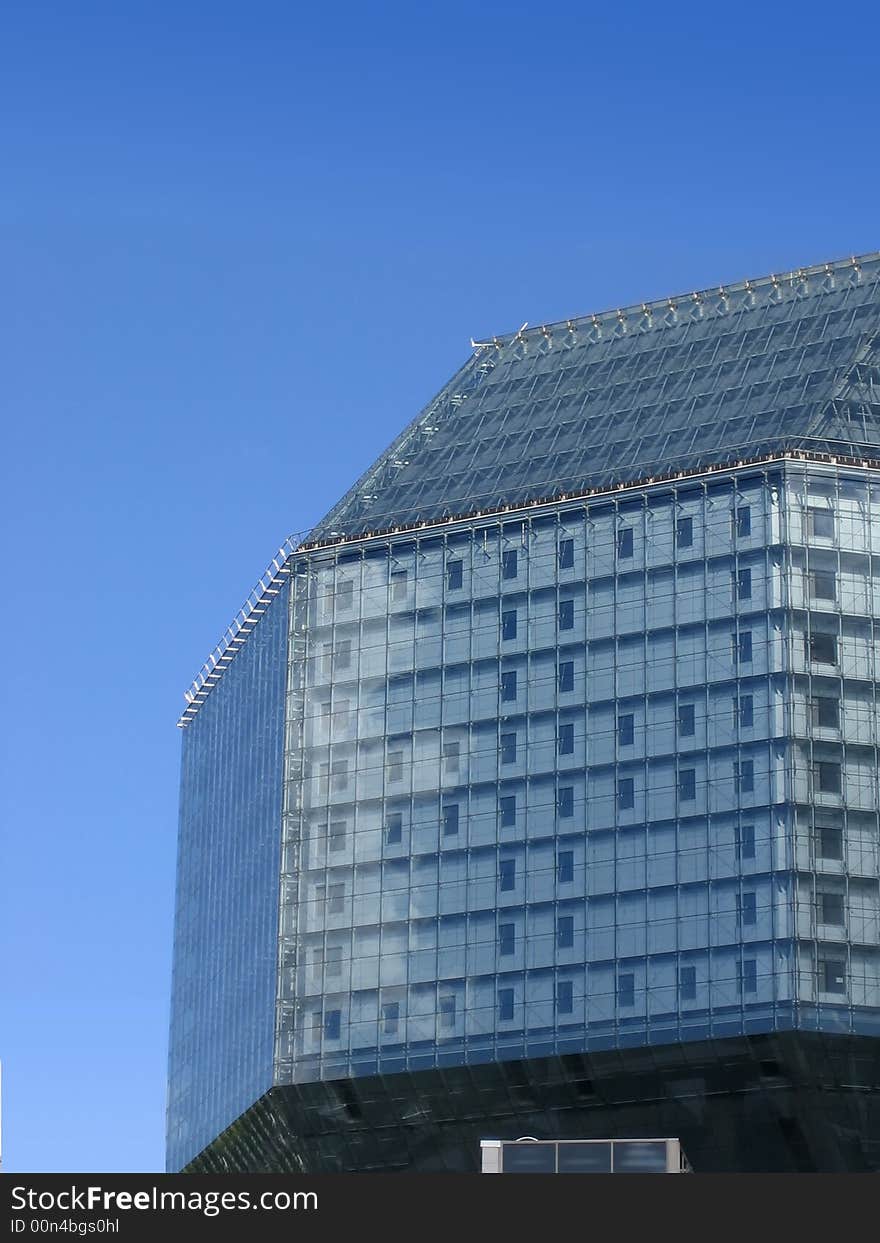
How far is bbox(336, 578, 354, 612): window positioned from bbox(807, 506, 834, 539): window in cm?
2482

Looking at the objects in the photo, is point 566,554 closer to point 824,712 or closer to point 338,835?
point 824,712

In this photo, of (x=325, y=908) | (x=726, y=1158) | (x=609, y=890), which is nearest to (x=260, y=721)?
(x=325, y=908)

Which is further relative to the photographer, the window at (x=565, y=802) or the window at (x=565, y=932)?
the window at (x=565, y=802)

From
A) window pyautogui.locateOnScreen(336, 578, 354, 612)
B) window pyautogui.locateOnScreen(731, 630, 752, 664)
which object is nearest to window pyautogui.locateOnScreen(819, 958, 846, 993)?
window pyautogui.locateOnScreen(731, 630, 752, 664)

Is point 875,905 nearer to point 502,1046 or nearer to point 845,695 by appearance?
point 845,695

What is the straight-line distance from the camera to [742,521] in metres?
144

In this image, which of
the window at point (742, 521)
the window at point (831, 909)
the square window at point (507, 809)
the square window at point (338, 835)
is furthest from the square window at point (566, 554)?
the window at point (831, 909)

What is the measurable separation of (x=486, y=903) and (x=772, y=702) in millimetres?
17060

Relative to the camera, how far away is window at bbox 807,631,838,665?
14075 cm

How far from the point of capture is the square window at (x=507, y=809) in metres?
144

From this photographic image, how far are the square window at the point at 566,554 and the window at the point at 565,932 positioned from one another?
17825mm

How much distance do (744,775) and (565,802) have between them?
30.5 ft

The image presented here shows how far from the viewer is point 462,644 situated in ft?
489

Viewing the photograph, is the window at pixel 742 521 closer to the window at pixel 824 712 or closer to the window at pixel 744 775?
the window at pixel 824 712
